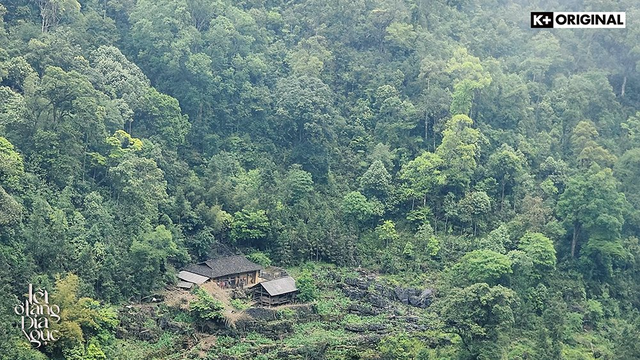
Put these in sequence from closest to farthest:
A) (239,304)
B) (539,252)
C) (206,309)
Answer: (206,309)
(239,304)
(539,252)

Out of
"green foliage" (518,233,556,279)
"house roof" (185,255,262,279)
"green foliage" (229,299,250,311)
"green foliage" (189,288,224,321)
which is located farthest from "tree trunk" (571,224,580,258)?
"green foliage" (189,288,224,321)

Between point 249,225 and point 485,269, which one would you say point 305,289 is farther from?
point 485,269

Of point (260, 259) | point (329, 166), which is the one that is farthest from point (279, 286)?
point (329, 166)

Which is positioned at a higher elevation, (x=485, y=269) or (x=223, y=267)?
(x=223, y=267)

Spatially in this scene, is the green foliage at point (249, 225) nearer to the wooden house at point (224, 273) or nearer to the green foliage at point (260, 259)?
the green foliage at point (260, 259)

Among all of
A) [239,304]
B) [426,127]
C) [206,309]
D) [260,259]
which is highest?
[426,127]

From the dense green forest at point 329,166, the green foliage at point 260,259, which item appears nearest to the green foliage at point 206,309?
the dense green forest at point 329,166

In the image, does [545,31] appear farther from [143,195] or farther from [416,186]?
[143,195]
